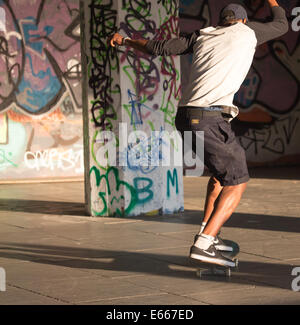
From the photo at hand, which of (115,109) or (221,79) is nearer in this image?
(221,79)

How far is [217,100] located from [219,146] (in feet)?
1.19

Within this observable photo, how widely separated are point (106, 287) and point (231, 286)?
0.92 metres

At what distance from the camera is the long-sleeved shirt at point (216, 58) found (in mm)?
6134

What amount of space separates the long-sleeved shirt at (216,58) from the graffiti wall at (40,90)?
328 inches

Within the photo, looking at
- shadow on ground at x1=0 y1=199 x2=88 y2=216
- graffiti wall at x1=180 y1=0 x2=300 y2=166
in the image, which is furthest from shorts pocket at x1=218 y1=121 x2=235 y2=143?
graffiti wall at x1=180 y1=0 x2=300 y2=166

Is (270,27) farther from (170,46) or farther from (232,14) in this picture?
(170,46)

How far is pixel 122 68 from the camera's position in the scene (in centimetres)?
950

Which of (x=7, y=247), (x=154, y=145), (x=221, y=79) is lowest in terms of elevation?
(x=7, y=247)

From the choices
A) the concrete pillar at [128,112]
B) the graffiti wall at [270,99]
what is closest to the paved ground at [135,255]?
the concrete pillar at [128,112]

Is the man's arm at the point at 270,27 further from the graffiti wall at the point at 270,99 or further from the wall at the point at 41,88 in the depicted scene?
the graffiti wall at the point at 270,99
